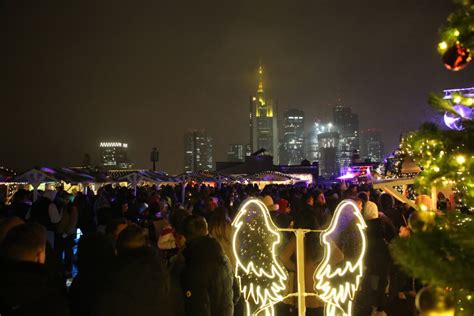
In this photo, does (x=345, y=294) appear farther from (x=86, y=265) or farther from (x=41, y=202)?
(x=41, y=202)

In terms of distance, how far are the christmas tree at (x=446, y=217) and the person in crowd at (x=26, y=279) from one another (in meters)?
2.73

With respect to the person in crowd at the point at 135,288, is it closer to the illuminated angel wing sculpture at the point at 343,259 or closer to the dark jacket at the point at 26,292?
the dark jacket at the point at 26,292

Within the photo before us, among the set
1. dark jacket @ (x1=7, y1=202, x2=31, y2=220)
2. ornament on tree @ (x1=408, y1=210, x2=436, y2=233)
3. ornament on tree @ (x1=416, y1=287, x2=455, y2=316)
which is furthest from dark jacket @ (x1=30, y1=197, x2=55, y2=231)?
ornament on tree @ (x1=416, y1=287, x2=455, y2=316)

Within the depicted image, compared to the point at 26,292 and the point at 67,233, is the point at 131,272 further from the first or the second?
the point at 67,233

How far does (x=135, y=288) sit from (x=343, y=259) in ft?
6.85

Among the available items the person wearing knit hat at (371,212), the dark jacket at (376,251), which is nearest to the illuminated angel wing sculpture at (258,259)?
the dark jacket at (376,251)

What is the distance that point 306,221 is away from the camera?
237 inches

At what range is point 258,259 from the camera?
15.6ft

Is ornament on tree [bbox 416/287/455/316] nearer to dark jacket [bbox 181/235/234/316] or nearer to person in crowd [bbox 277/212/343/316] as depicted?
dark jacket [bbox 181/235/234/316]

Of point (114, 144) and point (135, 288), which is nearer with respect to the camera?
point (135, 288)

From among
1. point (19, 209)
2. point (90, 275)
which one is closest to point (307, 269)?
point (90, 275)

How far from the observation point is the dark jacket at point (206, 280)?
4242 millimetres

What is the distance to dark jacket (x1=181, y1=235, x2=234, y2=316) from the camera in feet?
13.9

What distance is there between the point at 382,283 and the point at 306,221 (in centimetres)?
221
